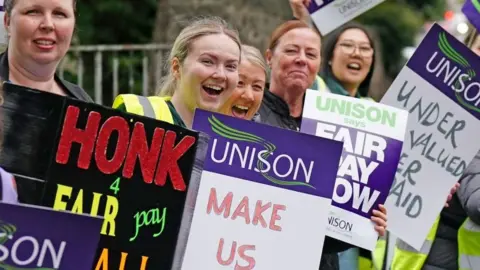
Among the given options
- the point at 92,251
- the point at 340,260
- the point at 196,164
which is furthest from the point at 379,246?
the point at 92,251

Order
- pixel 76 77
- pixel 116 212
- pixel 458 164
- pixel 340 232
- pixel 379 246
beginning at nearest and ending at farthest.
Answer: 1. pixel 116 212
2. pixel 340 232
3. pixel 458 164
4. pixel 379 246
5. pixel 76 77

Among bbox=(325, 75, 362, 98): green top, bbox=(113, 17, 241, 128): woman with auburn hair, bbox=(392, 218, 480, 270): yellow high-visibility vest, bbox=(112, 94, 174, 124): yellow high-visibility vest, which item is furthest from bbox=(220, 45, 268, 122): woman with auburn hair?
bbox=(325, 75, 362, 98): green top

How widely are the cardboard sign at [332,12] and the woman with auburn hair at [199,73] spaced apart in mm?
1963

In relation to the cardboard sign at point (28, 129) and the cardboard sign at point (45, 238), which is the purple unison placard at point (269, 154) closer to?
the cardboard sign at point (28, 129)

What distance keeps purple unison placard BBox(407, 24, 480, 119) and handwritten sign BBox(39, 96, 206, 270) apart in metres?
2.29

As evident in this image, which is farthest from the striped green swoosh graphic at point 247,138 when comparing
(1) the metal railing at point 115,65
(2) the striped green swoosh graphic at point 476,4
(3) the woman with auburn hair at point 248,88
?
(1) the metal railing at point 115,65

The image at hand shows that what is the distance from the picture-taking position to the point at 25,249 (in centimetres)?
338

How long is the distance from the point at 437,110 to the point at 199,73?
1.61 m

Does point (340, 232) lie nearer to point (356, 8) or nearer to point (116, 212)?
point (116, 212)

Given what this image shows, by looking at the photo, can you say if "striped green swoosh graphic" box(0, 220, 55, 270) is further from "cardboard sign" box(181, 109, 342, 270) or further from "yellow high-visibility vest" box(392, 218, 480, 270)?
"yellow high-visibility vest" box(392, 218, 480, 270)

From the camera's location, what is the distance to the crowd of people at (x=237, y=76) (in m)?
4.52

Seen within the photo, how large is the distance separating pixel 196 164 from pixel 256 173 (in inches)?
20.6

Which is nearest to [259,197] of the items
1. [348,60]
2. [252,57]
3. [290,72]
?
[252,57]

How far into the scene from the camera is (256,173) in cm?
451
